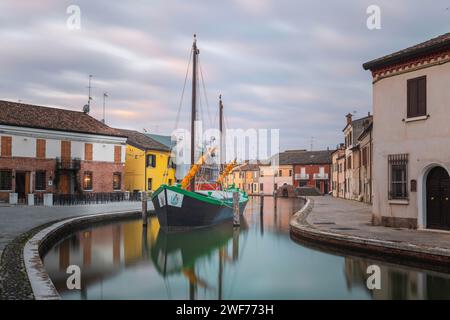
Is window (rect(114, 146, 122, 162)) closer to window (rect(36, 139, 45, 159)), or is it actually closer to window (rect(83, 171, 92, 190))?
window (rect(83, 171, 92, 190))

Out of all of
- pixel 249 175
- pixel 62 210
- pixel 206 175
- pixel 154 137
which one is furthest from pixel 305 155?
pixel 62 210

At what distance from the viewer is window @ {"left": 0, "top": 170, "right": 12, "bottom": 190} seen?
3083cm

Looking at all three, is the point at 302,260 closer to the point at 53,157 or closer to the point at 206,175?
the point at 206,175

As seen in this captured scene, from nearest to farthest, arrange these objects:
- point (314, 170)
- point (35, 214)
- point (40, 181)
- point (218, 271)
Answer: point (218, 271)
point (35, 214)
point (40, 181)
point (314, 170)

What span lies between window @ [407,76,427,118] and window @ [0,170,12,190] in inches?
1066

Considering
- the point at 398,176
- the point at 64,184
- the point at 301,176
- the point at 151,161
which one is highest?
the point at 151,161

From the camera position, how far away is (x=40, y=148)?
33.2 m

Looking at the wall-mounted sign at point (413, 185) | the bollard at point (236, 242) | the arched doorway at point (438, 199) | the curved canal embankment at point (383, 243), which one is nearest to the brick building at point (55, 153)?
the bollard at point (236, 242)

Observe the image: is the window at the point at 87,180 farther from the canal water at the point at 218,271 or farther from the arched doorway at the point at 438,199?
the arched doorway at the point at 438,199

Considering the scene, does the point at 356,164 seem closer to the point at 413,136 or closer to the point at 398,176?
the point at 398,176

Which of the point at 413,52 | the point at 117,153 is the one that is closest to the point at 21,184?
the point at 117,153

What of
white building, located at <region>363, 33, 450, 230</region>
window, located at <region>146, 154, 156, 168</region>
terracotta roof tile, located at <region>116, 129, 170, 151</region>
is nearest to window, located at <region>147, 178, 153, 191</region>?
window, located at <region>146, 154, 156, 168</region>

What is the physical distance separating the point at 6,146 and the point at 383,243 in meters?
27.6
